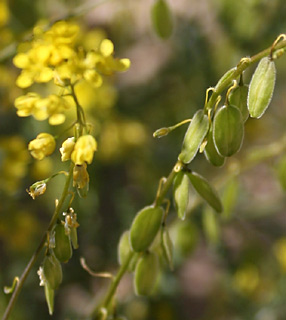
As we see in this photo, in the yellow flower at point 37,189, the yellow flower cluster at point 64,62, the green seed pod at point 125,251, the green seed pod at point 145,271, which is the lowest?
the green seed pod at point 145,271

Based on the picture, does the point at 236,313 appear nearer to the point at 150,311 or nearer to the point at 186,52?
the point at 150,311

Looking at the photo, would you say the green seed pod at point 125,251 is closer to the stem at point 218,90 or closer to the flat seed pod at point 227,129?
the stem at point 218,90

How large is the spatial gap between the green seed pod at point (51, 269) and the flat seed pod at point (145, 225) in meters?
0.07

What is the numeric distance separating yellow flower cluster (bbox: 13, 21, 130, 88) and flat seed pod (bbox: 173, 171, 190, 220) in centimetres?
10

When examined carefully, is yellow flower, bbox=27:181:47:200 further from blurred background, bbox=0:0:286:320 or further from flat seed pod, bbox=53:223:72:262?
blurred background, bbox=0:0:286:320

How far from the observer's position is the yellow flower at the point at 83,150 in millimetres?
433

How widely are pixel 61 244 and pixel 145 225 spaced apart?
80mm

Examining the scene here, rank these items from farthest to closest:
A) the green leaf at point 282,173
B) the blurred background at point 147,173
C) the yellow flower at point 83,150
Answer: the blurred background at point 147,173
the green leaf at point 282,173
the yellow flower at point 83,150

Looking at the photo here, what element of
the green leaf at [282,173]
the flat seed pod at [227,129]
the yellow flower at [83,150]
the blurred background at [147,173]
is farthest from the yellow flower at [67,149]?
the blurred background at [147,173]

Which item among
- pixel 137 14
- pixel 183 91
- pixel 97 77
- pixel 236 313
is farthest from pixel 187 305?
pixel 97 77

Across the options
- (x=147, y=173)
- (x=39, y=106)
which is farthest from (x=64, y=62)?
(x=147, y=173)

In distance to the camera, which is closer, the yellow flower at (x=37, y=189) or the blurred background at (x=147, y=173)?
the yellow flower at (x=37, y=189)

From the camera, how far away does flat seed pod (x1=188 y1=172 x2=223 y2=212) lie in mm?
524

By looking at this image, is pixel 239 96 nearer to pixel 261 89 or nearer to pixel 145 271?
pixel 261 89
